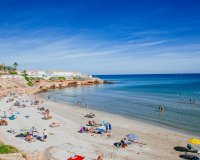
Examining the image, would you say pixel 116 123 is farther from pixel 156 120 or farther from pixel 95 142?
pixel 95 142

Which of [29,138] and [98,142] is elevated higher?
[29,138]

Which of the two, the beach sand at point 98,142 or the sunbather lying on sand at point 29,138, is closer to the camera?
the beach sand at point 98,142

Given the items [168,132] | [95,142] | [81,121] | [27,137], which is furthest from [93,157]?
[81,121]

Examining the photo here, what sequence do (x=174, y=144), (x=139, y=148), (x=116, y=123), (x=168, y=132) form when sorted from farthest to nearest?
(x=116, y=123), (x=168, y=132), (x=174, y=144), (x=139, y=148)

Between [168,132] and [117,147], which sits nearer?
[117,147]

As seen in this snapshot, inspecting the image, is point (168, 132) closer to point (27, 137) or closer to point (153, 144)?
point (153, 144)

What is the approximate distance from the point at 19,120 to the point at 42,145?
13.5 metres

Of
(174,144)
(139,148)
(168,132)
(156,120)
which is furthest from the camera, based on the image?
(156,120)

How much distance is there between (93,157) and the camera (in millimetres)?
19344

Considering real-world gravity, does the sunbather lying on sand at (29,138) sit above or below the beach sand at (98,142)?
above

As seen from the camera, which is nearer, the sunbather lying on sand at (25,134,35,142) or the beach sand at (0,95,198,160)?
the beach sand at (0,95,198,160)

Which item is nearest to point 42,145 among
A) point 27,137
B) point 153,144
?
point 27,137

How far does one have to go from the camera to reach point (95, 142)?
2331 cm

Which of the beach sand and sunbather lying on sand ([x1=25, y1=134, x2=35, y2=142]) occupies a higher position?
sunbather lying on sand ([x1=25, y1=134, x2=35, y2=142])
